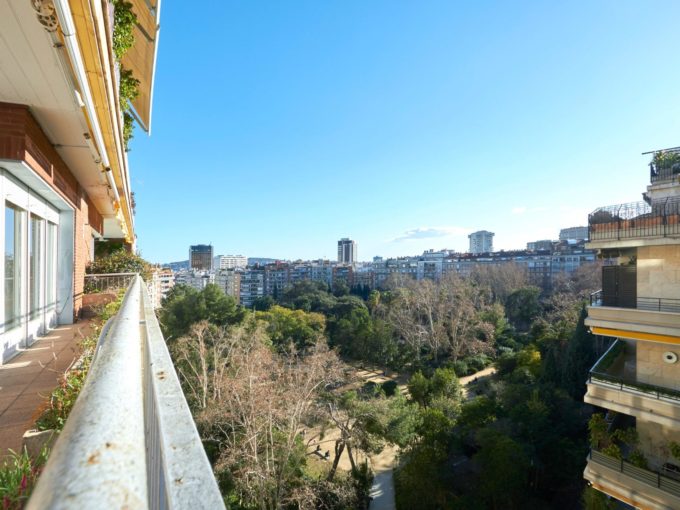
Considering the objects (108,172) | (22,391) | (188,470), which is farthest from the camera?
(108,172)

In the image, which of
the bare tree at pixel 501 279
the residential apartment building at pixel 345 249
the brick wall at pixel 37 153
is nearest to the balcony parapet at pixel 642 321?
the brick wall at pixel 37 153

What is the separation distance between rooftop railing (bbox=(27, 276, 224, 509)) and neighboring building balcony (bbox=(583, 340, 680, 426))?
265 inches

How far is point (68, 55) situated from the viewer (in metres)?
1.97

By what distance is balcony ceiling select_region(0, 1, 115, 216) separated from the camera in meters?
1.81

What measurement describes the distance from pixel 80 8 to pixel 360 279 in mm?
67433

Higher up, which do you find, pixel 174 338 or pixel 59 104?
pixel 59 104

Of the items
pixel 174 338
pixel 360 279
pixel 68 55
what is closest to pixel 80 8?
pixel 68 55

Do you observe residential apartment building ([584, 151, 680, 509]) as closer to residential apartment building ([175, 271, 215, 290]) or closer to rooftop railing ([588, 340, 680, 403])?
rooftop railing ([588, 340, 680, 403])

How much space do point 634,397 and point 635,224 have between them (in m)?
2.65

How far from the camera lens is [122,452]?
415mm

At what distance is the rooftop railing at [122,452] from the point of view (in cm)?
35

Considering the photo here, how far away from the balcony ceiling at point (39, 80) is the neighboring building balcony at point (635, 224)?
719 centimetres

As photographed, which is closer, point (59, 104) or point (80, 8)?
point (80, 8)

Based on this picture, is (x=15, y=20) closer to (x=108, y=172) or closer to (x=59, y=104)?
(x=59, y=104)
